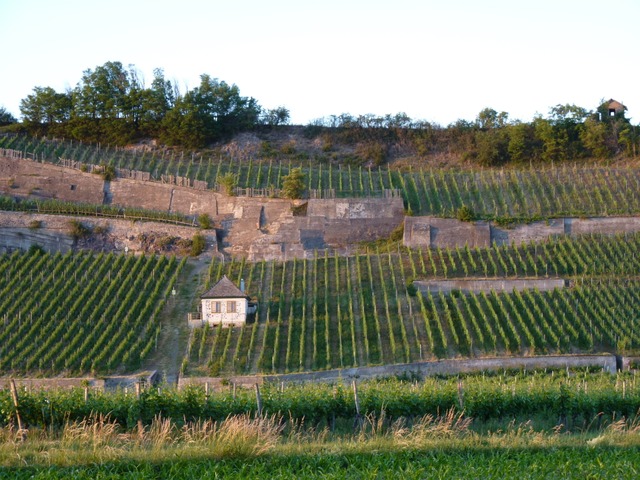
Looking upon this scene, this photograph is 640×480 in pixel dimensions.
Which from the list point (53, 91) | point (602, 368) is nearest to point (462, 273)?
point (602, 368)

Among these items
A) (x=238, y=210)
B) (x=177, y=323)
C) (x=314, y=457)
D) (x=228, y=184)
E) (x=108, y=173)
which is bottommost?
(x=177, y=323)

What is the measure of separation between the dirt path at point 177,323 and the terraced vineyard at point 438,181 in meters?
10.6

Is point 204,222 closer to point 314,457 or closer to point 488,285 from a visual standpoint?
point 488,285

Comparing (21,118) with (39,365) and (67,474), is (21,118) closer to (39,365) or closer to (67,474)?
(39,365)

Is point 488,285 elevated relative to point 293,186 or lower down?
lower down

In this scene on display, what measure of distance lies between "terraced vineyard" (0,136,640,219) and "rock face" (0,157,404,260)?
208 centimetres

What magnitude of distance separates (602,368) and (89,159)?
1370 inches

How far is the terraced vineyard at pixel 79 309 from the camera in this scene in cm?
3234

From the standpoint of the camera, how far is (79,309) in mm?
36281

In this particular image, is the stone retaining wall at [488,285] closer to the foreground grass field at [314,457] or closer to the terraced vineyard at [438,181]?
the terraced vineyard at [438,181]

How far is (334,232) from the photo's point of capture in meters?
45.9

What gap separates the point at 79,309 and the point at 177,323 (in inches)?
165

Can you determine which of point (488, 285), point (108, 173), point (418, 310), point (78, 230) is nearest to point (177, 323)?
point (418, 310)

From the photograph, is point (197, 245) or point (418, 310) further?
point (197, 245)
